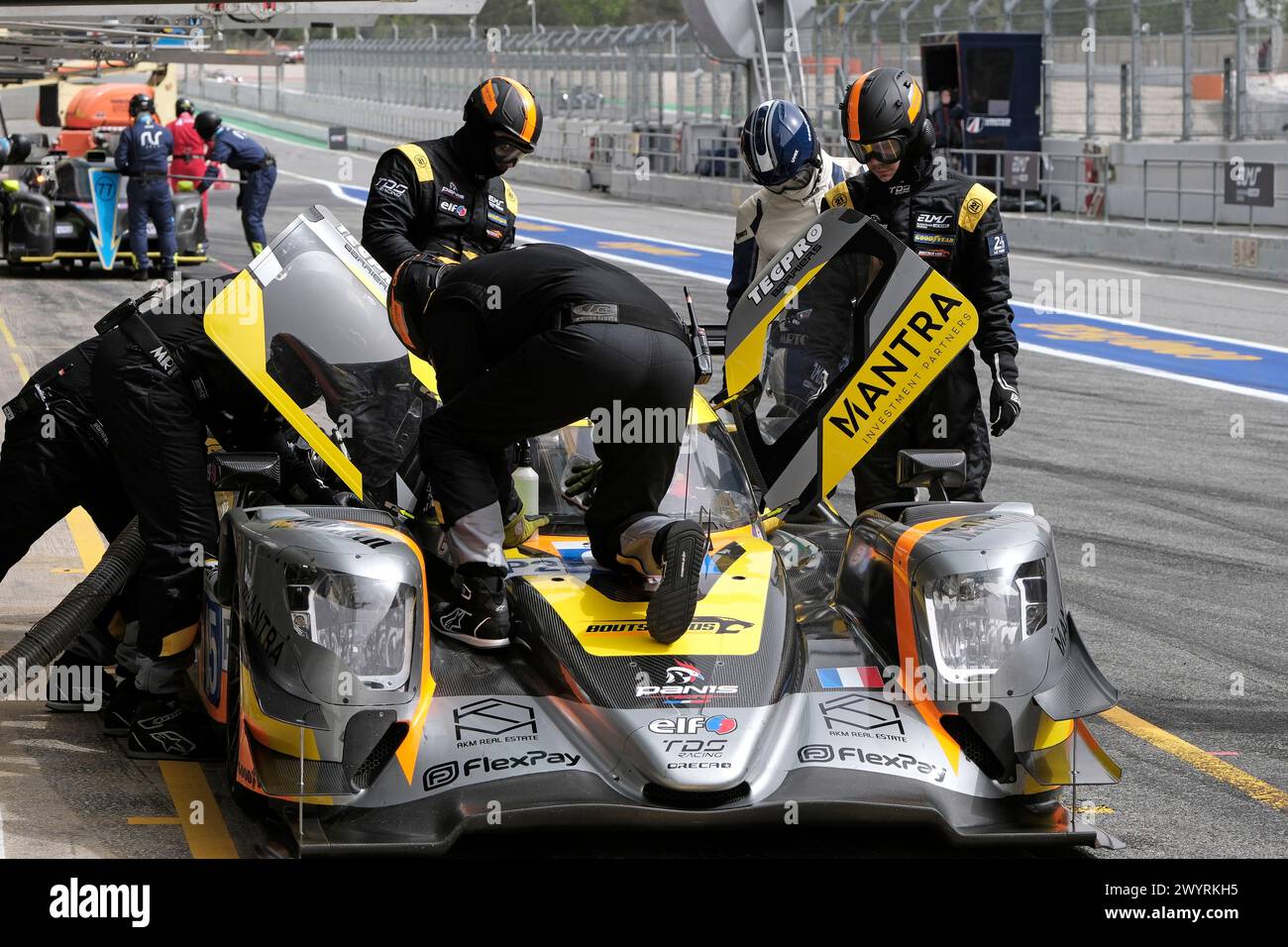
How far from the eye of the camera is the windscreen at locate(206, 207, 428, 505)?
19.7 feet

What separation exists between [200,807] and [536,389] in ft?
5.52

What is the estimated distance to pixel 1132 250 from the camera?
24484 millimetres

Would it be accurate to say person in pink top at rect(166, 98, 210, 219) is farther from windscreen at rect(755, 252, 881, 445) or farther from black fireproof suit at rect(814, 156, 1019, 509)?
windscreen at rect(755, 252, 881, 445)

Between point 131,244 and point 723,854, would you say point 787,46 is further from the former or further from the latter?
point 723,854

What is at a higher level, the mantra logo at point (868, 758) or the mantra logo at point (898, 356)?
the mantra logo at point (898, 356)

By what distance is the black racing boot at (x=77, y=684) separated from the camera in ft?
21.9

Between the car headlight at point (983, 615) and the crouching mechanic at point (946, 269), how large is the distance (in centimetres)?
206

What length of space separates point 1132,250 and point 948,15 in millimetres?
9178

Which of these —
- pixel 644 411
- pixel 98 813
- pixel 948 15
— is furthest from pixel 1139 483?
pixel 948 15

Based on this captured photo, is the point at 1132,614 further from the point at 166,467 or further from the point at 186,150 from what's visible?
the point at 186,150

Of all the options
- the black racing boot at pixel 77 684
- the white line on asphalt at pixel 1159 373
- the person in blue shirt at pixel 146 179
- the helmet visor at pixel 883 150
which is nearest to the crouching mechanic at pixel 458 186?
the helmet visor at pixel 883 150

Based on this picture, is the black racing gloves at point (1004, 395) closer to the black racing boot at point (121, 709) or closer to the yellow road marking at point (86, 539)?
the black racing boot at point (121, 709)

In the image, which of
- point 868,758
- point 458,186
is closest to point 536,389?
point 868,758

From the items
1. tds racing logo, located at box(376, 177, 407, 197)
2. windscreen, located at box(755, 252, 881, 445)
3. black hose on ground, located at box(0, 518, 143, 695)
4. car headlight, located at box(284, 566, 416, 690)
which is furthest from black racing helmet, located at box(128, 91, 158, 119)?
car headlight, located at box(284, 566, 416, 690)
